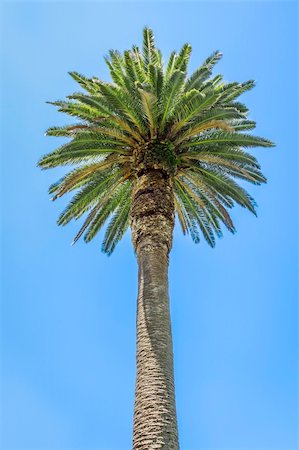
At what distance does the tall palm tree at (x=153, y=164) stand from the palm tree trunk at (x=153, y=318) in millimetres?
21

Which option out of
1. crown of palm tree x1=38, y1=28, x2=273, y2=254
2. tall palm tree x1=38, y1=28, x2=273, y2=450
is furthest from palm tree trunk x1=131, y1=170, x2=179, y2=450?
crown of palm tree x1=38, y1=28, x2=273, y2=254

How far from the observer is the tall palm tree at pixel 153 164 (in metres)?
9.71

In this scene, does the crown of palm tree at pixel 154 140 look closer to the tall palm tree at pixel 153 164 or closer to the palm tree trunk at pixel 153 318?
the tall palm tree at pixel 153 164

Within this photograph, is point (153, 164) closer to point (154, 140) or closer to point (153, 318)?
point (154, 140)

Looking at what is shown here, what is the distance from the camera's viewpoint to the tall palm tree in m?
9.71

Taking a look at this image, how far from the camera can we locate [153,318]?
988 centimetres

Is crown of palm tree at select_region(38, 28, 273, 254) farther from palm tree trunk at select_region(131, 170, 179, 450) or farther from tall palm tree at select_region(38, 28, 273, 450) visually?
palm tree trunk at select_region(131, 170, 179, 450)

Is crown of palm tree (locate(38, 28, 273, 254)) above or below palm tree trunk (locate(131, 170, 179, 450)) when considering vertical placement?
above

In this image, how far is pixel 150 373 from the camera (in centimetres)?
905

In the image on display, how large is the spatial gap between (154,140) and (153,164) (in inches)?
26.6

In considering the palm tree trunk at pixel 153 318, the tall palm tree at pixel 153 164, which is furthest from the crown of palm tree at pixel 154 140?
the palm tree trunk at pixel 153 318

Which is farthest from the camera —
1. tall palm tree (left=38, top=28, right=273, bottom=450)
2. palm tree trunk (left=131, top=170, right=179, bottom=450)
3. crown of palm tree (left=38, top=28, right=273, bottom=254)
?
crown of palm tree (left=38, top=28, right=273, bottom=254)

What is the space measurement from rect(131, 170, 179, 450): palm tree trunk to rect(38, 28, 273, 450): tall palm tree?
2 cm

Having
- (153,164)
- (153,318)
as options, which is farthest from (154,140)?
(153,318)
